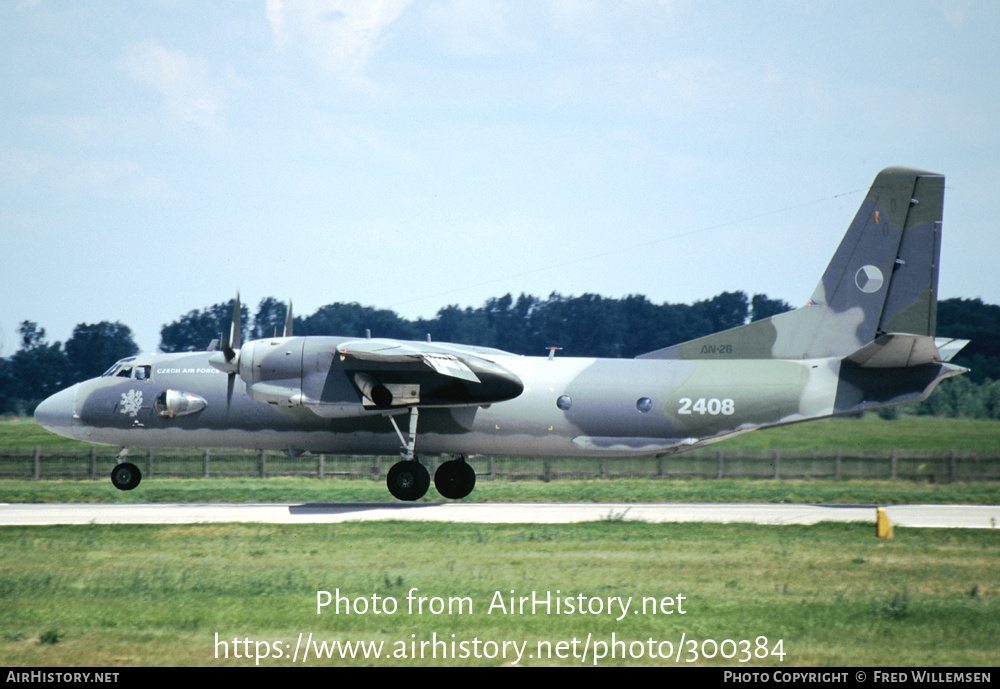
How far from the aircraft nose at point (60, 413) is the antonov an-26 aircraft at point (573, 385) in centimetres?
58

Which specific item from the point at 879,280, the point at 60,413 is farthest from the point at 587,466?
the point at 60,413

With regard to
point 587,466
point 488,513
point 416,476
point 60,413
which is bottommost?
point 488,513

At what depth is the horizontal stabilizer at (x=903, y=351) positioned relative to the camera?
23.0 metres

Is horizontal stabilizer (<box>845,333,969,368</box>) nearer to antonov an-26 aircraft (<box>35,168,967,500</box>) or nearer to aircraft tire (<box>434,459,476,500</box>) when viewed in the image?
antonov an-26 aircraft (<box>35,168,967,500</box>)

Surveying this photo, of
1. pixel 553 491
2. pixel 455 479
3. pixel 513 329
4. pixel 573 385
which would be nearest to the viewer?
pixel 573 385

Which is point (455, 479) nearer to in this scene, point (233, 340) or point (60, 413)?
point (233, 340)

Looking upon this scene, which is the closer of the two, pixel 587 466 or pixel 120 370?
pixel 120 370

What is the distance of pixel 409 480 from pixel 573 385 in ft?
16.5

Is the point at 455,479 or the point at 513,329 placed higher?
the point at 513,329

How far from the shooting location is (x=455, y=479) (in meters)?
27.2

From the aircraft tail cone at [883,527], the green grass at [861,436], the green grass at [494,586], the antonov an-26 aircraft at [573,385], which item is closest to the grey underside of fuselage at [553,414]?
the antonov an-26 aircraft at [573,385]
